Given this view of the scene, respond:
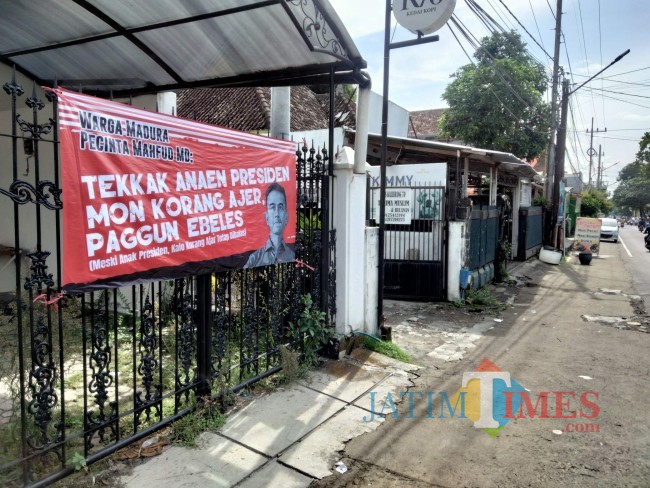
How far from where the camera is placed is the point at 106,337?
9.48 ft

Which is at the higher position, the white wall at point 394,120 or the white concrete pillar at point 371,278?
the white wall at point 394,120

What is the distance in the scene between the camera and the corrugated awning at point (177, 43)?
4277 mm

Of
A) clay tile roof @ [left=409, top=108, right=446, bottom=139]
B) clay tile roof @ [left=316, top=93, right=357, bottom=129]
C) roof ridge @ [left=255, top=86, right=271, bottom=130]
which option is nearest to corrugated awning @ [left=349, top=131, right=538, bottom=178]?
roof ridge @ [left=255, top=86, right=271, bottom=130]

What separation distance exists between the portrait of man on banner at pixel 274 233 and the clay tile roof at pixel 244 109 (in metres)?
11.8

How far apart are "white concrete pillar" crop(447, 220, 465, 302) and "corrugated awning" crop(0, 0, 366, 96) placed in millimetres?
4732

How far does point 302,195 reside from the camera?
16.0ft

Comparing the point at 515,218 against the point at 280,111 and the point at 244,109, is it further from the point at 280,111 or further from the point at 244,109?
the point at 280,111

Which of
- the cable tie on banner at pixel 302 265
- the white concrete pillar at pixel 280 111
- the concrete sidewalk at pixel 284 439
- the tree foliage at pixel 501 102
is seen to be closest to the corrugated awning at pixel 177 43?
the white concrete pillar at pixel 280 111

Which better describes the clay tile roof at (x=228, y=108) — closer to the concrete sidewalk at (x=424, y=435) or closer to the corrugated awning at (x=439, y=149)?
the corrugated awning at (x=439, y=149)

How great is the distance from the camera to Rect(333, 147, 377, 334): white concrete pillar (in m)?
5.20

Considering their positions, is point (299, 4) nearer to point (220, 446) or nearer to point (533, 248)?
point (220, 446)

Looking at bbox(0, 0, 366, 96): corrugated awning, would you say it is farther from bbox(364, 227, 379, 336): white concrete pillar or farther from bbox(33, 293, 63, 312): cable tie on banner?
bbox(33, 293, 63, 312): cable tie on banner

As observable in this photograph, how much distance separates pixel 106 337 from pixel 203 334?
97 centimetres

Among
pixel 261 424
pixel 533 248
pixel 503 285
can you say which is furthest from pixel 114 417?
pixel 533 248
